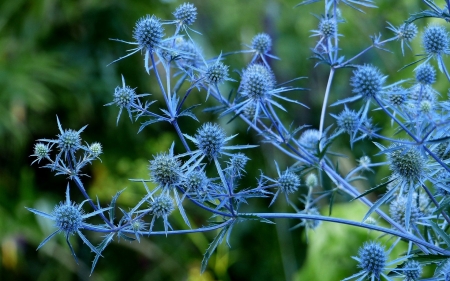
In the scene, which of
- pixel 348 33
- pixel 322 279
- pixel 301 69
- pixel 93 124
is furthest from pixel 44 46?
pixel 322 279

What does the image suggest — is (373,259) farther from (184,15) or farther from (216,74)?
(184,15)

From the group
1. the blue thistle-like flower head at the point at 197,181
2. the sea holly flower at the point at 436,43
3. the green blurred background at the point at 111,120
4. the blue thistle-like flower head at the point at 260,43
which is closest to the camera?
the blue thistle-like flower head at the point at 197,181

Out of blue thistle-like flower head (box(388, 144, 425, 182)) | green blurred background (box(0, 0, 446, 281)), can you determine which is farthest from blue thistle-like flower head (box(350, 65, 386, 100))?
green blurred background (box(0, 0, 446, 281))

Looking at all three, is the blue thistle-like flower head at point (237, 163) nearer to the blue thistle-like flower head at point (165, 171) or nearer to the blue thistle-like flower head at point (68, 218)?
the blue thistle-like flower head at point (165, 171)

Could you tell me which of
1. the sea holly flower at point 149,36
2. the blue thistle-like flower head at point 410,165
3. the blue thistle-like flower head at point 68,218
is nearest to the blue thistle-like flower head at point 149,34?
the sea holly flower at point 149,36

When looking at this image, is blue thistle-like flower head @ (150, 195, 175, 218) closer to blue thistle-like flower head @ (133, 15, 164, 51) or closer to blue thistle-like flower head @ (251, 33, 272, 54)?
blue thistle-like flower head @ (133, 15, 164, 51)

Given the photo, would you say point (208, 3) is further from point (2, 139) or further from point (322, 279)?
point (322, 279)

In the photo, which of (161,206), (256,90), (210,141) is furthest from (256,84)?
(161,206)
